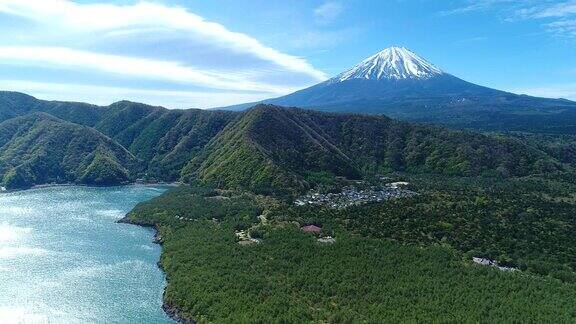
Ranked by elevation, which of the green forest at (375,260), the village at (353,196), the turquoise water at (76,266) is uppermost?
the village at (353,196)

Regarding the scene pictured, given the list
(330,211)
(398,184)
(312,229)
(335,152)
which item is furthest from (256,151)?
(312,229)

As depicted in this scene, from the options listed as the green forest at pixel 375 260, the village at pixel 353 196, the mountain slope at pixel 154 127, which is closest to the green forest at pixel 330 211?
the green forest at pixel 375 260

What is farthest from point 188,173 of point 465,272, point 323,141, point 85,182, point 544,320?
point 544,320

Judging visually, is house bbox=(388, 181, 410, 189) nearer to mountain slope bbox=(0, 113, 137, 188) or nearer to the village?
the village

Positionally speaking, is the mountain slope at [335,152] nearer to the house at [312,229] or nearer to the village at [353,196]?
the village at [353,196]

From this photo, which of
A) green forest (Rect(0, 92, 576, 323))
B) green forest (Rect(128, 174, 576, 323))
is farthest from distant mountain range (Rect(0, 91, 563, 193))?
green forest (Rect(128, 174, 576, 323))
